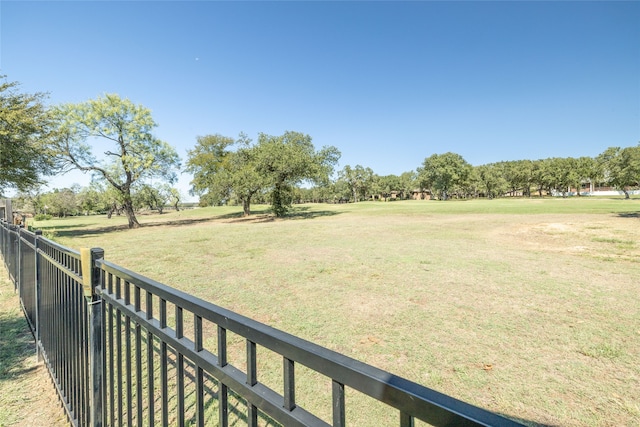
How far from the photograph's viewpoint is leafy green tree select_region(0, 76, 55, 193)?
43.5 feet

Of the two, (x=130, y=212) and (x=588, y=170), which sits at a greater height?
(x=588, y=170)

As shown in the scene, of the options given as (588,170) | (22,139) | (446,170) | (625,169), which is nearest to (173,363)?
(22,139)

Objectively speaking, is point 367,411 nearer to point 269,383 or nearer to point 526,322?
point 269,383

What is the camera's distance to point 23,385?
290 cm

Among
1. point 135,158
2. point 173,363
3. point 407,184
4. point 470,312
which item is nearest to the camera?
point 173,363

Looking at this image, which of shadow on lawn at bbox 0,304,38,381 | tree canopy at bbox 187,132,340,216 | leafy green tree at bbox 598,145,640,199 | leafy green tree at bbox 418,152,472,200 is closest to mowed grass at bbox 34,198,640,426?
shadow on lawn at bbox 0,304,38,381

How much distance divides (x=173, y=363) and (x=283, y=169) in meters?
20.3

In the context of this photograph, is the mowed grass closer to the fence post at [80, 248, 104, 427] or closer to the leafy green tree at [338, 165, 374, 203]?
the fence post at [80, 248, 104, 427]

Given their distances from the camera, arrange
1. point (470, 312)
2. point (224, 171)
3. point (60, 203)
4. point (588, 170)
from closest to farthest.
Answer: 1. point (470, 312)
2. point (224, 171)
3. point (60, 203)
4. point (588, 170)

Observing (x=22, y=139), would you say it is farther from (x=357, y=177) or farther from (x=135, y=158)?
(x=357, y=177)

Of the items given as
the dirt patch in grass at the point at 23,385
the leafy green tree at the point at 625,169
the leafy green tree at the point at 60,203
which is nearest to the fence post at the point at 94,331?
the dirt patch in grass at the point at 23,385

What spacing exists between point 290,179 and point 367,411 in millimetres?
22473

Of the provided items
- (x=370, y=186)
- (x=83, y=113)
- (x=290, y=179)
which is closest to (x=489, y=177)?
(x=370, y=186)

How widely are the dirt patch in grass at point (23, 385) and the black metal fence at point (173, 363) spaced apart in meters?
0.19
